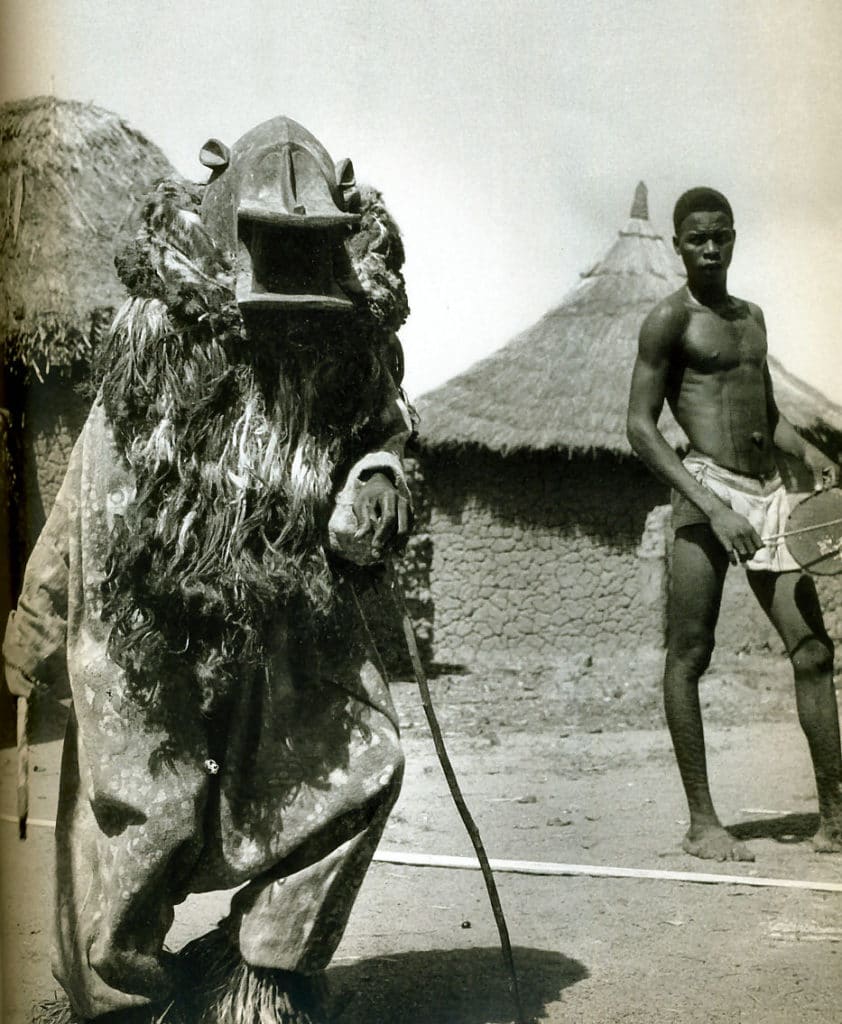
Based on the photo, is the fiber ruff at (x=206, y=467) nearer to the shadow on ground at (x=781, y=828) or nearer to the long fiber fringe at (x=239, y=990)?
the long fiber fringe at (x=239, y=990)

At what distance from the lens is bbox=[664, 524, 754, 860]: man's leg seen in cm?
357

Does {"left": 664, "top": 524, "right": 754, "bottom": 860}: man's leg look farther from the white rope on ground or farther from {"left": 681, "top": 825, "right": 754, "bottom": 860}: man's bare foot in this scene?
the white rope on ground

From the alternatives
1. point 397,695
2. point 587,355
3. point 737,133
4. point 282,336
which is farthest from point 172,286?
point 397,695

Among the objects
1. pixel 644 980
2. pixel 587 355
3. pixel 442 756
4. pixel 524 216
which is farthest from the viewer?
pixel 587 355

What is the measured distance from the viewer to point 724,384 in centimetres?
350

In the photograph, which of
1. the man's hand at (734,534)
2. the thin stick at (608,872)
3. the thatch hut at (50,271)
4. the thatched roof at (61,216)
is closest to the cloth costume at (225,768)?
the thatch hut at (50,271)

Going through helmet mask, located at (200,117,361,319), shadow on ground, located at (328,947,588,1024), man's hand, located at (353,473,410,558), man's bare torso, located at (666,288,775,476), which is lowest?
shadow on ground, located at (328,947,588,1024)

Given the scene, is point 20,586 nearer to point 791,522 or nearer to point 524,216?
point 524,216

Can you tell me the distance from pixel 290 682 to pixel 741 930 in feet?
4.26

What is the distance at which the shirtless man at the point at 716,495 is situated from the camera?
346cm

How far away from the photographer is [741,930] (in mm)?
3066

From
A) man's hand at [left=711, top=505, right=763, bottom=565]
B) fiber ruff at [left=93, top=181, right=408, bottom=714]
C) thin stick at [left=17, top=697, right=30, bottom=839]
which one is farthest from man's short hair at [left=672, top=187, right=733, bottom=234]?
thin stick at [left=17, top=697, right=30, bottom=839]

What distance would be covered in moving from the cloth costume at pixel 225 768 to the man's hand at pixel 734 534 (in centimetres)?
121

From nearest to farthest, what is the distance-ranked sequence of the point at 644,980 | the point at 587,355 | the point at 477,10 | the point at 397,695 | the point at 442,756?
the point at 442,756, the point at 644,980, the point at 477,10, the point at 587,355, the point at 397,695
